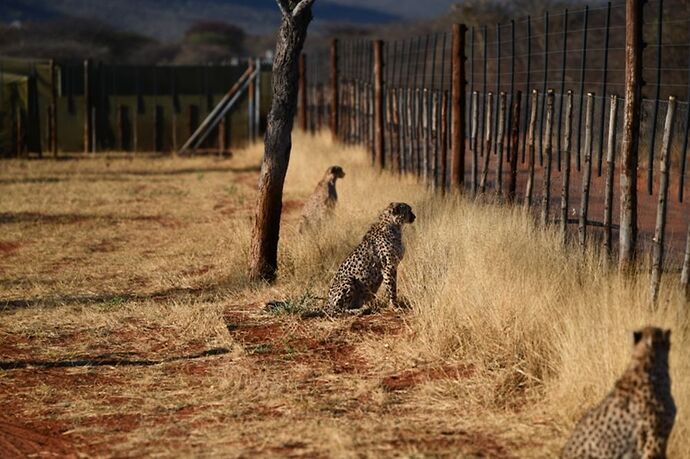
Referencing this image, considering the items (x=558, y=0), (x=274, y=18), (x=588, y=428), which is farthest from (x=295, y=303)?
(x=274, y=18)

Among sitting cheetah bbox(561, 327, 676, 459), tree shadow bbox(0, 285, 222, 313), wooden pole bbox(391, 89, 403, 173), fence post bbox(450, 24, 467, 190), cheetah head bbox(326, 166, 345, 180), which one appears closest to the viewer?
sitting cheetah bbox(561, 327, 676, 459)

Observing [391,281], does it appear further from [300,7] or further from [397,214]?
[300,7]

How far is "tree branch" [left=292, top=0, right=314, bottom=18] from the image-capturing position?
31.1 ft

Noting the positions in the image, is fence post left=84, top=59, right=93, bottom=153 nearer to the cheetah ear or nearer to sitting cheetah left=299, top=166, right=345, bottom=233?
sitting cheetah left=299, top=166, right=345, bottom=233

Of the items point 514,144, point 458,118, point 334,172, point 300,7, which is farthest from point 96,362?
point 334,172

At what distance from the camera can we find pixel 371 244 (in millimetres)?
8734

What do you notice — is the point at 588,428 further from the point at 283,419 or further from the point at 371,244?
the point at 371,244

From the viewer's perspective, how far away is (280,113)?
9.65m

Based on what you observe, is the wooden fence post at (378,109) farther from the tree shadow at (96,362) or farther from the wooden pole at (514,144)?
the tree shadow at (96,362)

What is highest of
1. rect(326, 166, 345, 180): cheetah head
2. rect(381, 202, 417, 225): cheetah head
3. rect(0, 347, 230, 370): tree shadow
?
rect(326, 166, 345, 180): cheetah head

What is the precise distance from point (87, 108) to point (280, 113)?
14948 mm

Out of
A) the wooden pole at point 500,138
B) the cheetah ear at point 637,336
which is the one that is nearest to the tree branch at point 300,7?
the wooden pole at point 500,138

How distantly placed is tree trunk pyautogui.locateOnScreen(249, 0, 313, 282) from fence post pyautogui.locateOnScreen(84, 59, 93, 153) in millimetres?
14686

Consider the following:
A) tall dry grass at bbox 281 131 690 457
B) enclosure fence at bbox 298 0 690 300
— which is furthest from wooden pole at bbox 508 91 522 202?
tall dry grass at bbox 281 131 690 457
